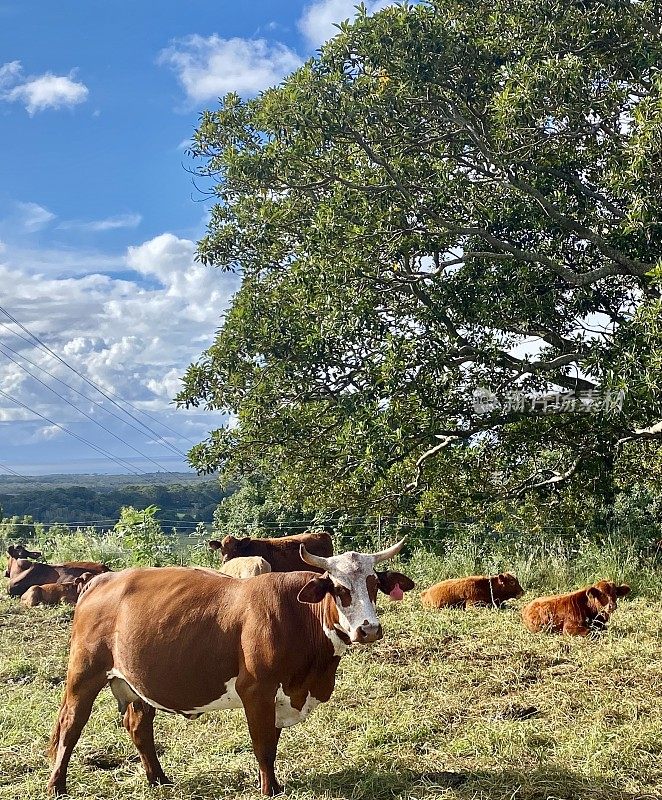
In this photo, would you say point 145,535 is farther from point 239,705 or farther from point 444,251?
point 239,705

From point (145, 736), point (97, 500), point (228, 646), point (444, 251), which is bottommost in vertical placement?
point (97, 500)

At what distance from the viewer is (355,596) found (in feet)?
16.0

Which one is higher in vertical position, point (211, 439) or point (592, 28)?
point (592, 28)

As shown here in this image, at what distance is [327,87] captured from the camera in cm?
1042

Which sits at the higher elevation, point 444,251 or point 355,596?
point 444,251

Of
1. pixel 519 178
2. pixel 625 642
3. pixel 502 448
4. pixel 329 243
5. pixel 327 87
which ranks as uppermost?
pixel 327 87

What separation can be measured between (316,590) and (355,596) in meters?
0.25

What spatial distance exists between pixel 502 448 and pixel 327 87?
5.98 metres

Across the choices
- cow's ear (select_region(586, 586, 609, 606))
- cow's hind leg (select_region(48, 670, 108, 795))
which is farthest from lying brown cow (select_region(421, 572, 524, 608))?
cow's hind leg (select_region(48, 670, 108, 795))

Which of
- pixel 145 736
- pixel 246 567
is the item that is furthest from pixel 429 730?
pixel 246 567

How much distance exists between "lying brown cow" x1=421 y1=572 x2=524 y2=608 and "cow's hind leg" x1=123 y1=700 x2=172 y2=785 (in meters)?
5.59

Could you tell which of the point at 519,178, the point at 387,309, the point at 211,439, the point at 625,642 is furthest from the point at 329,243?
the point at 625,642

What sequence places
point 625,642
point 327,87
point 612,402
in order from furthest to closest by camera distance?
point 327,87, point 612,402, point 625,642

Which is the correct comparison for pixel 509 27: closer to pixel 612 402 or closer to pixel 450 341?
pixel 450 341
